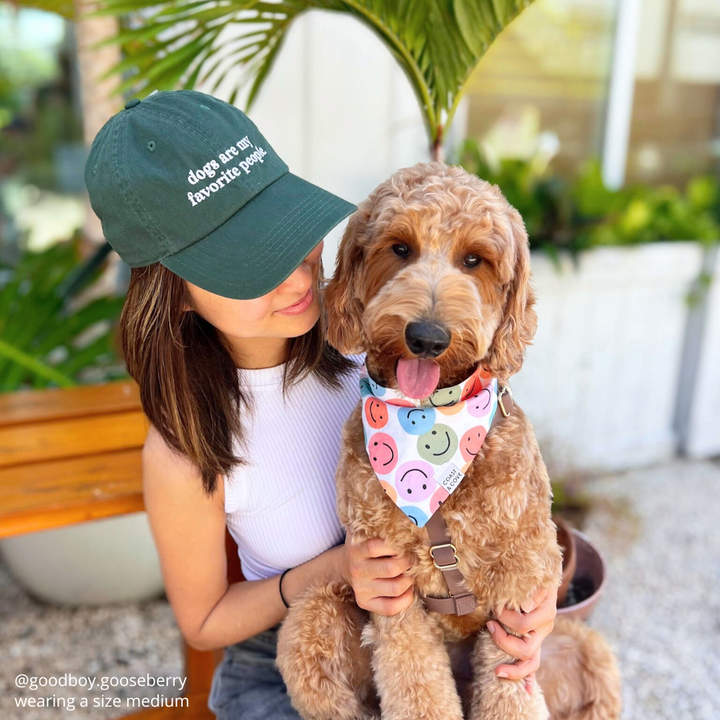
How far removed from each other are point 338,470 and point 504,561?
0.39m

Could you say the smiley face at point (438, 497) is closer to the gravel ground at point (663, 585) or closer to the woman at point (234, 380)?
the woman at point (234, 380)

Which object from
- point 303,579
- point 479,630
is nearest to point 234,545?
point 303,579

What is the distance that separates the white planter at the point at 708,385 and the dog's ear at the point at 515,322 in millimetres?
3352

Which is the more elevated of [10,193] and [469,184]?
[469,184]

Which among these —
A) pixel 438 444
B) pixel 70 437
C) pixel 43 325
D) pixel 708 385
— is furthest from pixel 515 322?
pixel 708 385

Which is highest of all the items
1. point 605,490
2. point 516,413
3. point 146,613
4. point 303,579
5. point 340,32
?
point 340,32

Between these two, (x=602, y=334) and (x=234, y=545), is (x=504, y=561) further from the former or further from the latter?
(x=602, y=334)

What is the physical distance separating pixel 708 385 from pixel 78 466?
3.91m

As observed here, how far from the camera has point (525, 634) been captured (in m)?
1.34

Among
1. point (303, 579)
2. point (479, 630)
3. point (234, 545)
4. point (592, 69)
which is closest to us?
point (479, 630)

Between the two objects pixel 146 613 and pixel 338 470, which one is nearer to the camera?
pixel 338 470

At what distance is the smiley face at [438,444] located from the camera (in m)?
1.30

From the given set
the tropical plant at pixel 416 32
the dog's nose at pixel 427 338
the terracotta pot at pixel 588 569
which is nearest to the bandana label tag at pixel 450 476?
the dog's nose at pixel 427 338

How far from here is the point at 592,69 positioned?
4.36 meters
